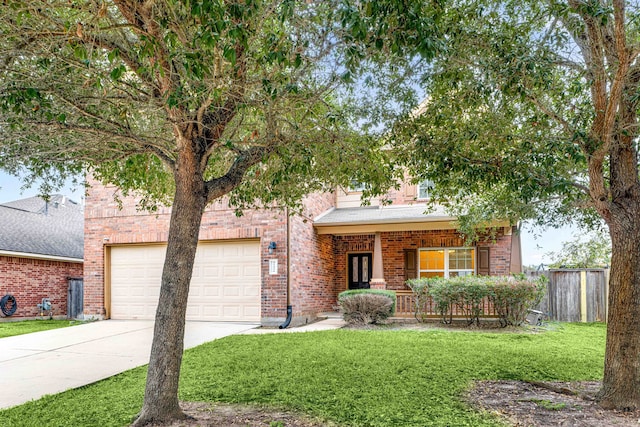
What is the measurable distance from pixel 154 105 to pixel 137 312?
9.72m

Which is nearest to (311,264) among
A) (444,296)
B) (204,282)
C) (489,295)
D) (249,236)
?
(249,236)

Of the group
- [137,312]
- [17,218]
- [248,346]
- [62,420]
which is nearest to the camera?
[62,420]

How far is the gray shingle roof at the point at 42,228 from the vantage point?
605 inches

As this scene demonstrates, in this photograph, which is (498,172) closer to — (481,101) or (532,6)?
(481,101)

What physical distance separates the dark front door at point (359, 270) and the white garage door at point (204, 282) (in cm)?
423

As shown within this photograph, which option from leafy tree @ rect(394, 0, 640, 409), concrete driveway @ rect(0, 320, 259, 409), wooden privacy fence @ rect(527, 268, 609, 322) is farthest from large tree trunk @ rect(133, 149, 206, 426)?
wooden privacy fence @ rect(527, 268, 609, 322)

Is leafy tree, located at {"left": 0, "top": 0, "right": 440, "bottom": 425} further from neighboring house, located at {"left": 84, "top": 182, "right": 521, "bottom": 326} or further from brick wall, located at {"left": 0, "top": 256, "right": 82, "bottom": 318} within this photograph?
brick wall, located at {"left": 0, "top": 256, "right": 82, "bottom": 318}

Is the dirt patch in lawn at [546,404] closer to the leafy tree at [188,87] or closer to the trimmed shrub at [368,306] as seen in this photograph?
the leafy tree at [188,87]

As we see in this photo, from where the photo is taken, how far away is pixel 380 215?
13727 millimetres

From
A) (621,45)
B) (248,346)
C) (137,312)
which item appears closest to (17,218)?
(137,312)

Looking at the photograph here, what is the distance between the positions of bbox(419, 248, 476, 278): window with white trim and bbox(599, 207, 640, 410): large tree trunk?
9.25 meters

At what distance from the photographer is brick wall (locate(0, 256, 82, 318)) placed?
14484 mm

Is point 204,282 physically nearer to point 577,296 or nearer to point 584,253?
point 577,296

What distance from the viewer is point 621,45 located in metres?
4.22
